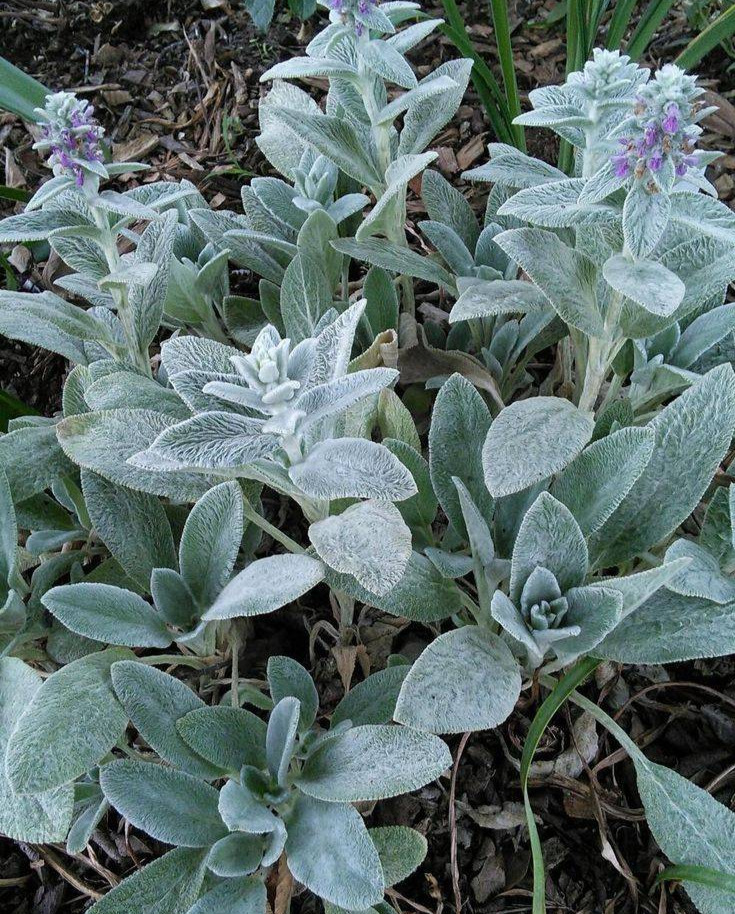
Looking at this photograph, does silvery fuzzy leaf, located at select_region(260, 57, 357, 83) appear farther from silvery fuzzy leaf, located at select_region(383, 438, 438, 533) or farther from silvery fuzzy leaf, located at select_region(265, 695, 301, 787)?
silvery fuzzy leaf, located at select_region(265, 695, 301, 787)

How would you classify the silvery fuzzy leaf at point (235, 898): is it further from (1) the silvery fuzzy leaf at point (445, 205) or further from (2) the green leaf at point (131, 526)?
(1) the silvery fuzzy leaf at point (445, 205)

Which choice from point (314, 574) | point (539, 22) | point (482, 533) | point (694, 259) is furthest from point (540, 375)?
point (539, 22)

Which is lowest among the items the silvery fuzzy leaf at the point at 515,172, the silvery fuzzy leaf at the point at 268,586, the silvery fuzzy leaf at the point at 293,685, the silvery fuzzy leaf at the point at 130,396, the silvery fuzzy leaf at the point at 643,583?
the silvery fuzzy leaf at the point at 293,685

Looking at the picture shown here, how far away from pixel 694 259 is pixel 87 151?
0.85 metres

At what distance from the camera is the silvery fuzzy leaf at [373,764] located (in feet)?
2.90

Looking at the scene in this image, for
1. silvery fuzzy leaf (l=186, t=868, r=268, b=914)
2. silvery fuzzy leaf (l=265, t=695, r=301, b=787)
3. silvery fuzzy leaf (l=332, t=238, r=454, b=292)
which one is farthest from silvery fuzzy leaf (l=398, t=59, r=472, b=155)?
silvery fuzzy leaf (l=186, t=868, r=268, b=914)

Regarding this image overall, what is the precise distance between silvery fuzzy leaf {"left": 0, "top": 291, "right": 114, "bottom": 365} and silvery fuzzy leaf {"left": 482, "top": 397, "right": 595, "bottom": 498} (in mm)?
667

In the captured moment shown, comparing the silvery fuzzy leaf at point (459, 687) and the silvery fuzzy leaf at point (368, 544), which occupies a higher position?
the silvery fuzzy leaf at point (368, 544)

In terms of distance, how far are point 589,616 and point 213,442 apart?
0.49 m

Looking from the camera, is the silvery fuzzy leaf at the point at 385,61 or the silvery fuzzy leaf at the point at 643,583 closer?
the silvery fuzzy leaf at the point at 643,583

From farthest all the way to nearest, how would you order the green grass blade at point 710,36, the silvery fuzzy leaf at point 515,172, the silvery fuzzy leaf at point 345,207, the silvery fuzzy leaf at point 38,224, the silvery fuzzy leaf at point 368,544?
the green grass blade at point 710,36, the silvery fuzzy leaf at point 345,207, the silvery fuzzy leaf at point 515,172, the silvery fuzzy leaf at point 38,224, the silvery fuzzy leaf at point 368,544

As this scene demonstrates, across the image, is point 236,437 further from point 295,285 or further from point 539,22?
point 539,22

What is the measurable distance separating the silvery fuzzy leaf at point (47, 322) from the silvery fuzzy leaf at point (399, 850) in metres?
0.84

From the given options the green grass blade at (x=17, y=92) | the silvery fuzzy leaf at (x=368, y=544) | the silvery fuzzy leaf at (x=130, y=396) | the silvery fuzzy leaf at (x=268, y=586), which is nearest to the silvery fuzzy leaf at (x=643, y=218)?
the silvery fuzzy leaf at (x=368, y=544)
